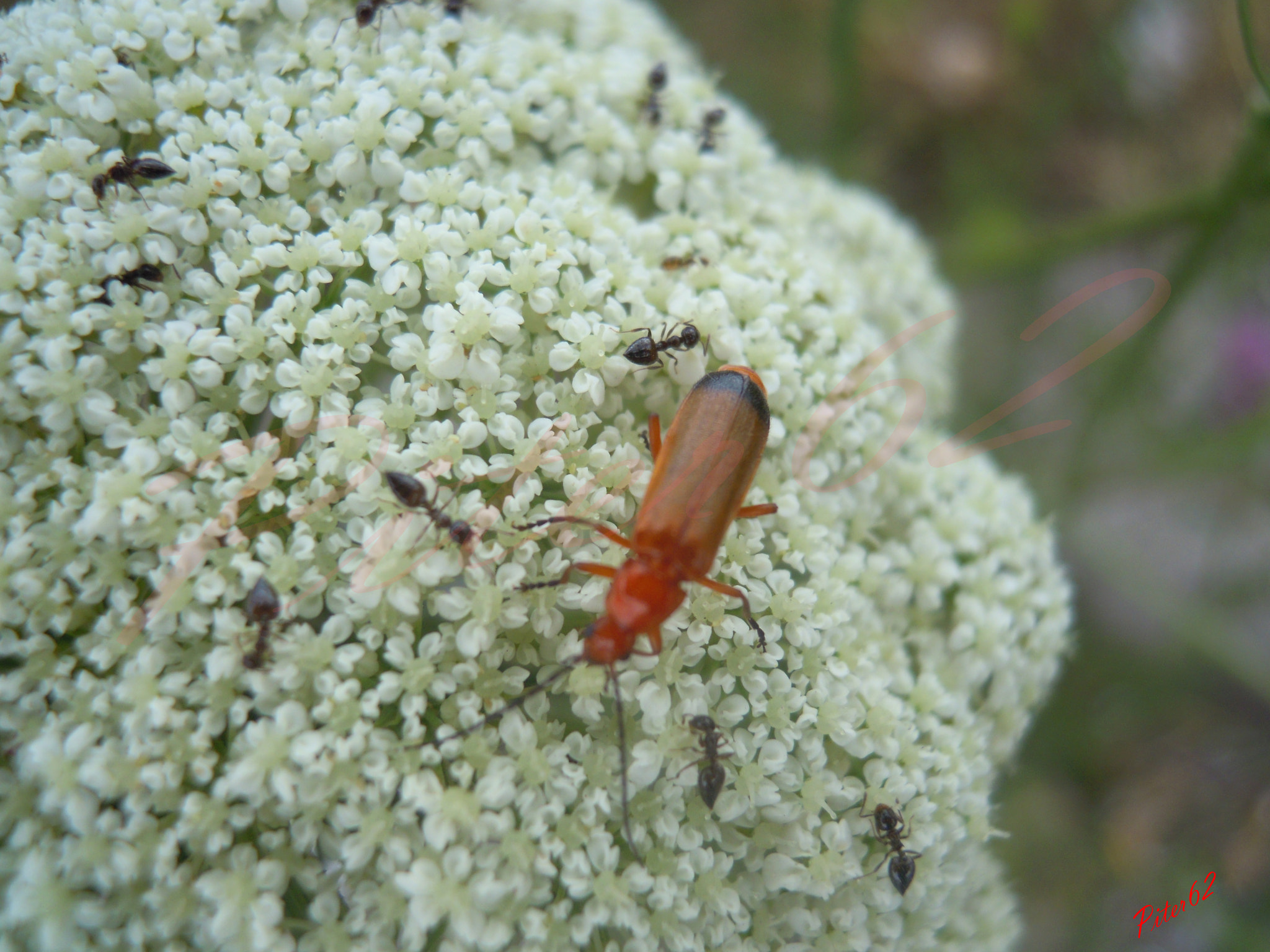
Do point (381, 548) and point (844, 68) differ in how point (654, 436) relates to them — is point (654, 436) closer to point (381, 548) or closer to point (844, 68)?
point (381, 548)

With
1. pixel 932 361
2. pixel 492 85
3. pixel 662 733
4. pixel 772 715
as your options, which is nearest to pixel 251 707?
pixel 662 733

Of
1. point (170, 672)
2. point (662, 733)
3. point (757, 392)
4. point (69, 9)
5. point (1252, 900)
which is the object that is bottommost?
point (1252, 900)

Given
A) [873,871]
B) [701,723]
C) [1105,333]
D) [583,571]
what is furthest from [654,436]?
[1105,333]

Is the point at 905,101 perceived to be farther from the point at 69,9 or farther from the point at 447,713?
the point at 447,713

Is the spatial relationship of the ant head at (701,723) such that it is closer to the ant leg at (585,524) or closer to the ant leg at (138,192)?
the ant leg at (585,524)

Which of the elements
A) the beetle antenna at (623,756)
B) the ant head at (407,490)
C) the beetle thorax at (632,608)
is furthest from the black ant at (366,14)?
the beetle antenna at (623,756)
